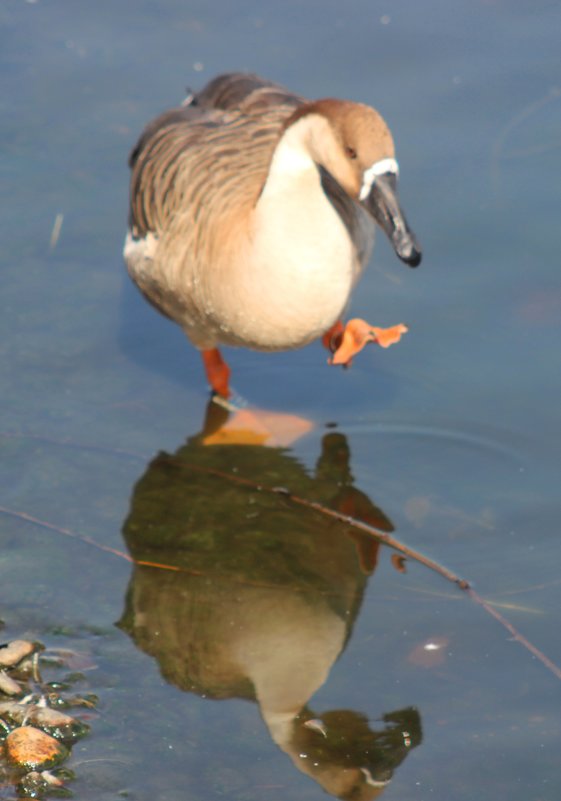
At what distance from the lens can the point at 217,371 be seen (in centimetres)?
623

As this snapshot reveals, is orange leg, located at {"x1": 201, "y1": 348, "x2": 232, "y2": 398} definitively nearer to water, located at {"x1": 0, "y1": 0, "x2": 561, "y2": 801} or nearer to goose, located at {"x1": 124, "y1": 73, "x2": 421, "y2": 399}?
goose, located at {"x1": 124, "y1": 73, "x2": 421, "y2": 399}

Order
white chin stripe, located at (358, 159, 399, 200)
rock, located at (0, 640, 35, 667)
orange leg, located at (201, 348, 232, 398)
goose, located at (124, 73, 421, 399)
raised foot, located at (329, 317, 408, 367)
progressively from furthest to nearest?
orange leg, located at (201, 348, 232, 398)
raised foot, located at (329, 317, 408, 367)
goose, located at (124, 73, 421, 399)
white chin stripe, located at (358, 159, 399, 200)
rock, located at (0, 640, 35, 667)

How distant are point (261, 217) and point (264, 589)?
1.49 m

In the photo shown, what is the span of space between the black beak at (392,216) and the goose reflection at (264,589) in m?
1.19

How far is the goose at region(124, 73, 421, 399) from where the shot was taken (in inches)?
195

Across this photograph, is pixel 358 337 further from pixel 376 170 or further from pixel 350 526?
pixel 376 170

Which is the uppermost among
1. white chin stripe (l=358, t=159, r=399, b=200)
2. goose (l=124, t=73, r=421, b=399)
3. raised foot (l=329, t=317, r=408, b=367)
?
white chin stripe (l=358, t=159, r=399, b=200)

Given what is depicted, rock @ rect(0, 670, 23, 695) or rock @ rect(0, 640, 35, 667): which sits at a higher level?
rock @ rect(0, 670, 23, 695)

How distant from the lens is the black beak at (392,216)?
15.4 feet

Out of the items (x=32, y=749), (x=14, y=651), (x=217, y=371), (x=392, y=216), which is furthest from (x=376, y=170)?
(x=32, y=749)

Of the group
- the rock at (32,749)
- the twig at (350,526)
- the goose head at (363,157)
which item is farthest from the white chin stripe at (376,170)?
the rock at (32,749)

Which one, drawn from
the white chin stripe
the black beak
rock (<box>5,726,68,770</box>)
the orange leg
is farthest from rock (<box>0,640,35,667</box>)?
the orange leg

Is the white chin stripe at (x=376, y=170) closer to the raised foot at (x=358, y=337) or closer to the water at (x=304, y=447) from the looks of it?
the raised foot at (x=358, y=337)

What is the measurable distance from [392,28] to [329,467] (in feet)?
12.4
